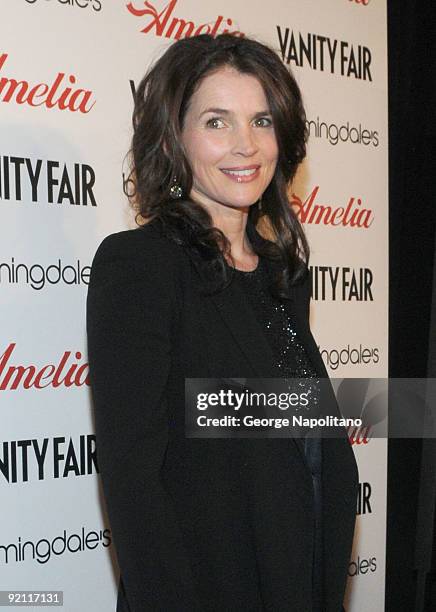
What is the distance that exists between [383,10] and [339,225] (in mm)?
850

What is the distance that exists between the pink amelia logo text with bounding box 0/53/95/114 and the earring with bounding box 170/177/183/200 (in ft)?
2.83

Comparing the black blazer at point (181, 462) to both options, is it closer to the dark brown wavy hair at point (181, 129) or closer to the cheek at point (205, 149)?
the dark brown wavy hair at point (181, 129)

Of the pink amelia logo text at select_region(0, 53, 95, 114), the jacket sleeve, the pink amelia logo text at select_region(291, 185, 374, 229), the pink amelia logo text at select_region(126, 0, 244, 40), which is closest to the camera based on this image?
the jacket sleeve

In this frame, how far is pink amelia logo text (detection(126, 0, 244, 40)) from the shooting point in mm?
2564

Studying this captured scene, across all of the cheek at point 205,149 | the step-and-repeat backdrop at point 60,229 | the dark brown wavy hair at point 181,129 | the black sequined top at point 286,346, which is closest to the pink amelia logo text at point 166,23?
the step-and-repeat backdrop at point 60,229

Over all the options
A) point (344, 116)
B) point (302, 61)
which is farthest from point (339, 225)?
point (302, 61)

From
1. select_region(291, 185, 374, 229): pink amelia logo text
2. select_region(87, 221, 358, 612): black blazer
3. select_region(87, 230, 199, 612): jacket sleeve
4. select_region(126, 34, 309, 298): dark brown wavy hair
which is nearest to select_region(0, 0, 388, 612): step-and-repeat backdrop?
select_region(291, 185, 374, 229): pink amelia logo text

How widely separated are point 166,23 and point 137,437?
1718 millimetres

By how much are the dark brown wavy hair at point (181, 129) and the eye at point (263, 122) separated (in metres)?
0.02

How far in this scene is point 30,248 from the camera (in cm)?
231

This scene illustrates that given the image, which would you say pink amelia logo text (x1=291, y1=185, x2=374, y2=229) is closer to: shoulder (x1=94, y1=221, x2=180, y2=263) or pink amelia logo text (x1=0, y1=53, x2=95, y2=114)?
pink amelia logo text (x1=0, y1=53, x2=95, y2=114)

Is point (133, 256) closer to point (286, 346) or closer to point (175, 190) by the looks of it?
point (175, 190)

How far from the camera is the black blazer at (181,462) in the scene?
1.30m

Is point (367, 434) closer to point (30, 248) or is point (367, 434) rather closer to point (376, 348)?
point (376, 348)
